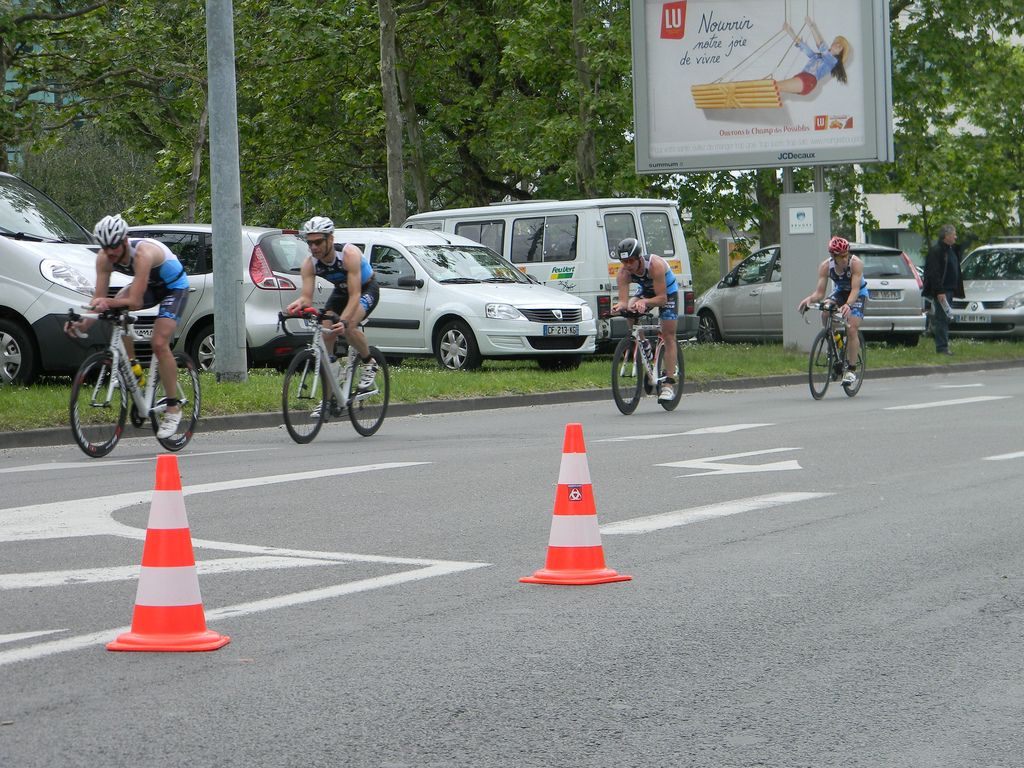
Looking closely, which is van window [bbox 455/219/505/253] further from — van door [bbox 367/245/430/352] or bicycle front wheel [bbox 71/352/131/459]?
bicycle front wheel [bbox 71/352/131/459]

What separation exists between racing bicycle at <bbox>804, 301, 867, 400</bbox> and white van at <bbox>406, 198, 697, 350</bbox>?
16.3 ft

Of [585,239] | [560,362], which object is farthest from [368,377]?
[585,239]

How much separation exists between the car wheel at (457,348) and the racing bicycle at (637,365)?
466cm

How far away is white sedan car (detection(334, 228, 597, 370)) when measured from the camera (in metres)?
Result: 20.8

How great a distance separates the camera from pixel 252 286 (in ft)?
61.3

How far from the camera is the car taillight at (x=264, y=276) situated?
1870 cm

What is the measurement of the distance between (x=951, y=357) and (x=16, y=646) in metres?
22.1

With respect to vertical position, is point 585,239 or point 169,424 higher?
point 585,239

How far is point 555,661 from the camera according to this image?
5.57m

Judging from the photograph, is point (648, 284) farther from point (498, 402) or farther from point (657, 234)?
point (657, 234)

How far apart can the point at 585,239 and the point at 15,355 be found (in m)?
9.62

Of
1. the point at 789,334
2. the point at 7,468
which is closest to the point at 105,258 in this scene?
the point at 7,468

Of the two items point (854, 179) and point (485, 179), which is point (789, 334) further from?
point (485, 179)

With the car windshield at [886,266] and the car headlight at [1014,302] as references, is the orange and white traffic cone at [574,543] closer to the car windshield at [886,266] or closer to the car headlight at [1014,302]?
the car windshield at [886,266]
